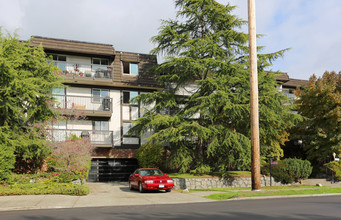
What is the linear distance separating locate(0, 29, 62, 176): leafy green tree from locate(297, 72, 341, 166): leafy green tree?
70.4 ft

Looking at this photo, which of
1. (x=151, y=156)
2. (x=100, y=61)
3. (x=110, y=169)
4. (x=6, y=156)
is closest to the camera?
(x=6, y=156)

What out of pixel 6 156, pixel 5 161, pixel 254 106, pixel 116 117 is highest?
pixel 116 117

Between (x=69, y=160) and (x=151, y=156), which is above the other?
(x=69, y=160)

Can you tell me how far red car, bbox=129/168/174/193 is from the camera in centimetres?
1830

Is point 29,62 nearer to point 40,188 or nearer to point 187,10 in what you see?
point 40,188

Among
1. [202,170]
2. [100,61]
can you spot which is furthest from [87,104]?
[202,170]

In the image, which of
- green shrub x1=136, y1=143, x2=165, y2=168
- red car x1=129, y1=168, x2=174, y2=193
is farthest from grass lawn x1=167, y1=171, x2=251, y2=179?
red car x1=129, y1=168, x2=174, y2=193

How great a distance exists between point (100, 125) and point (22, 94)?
9.01 m

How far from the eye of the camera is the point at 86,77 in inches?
1078

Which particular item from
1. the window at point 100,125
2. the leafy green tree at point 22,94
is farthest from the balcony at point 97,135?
the leafy green tree at point 22,94

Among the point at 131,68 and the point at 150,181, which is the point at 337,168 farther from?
the point at 131,68

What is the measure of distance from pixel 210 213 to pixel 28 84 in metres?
14.6

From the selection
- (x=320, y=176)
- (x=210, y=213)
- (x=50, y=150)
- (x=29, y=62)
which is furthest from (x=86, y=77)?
(x=320, y=176)

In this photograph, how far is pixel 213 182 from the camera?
23281mm
